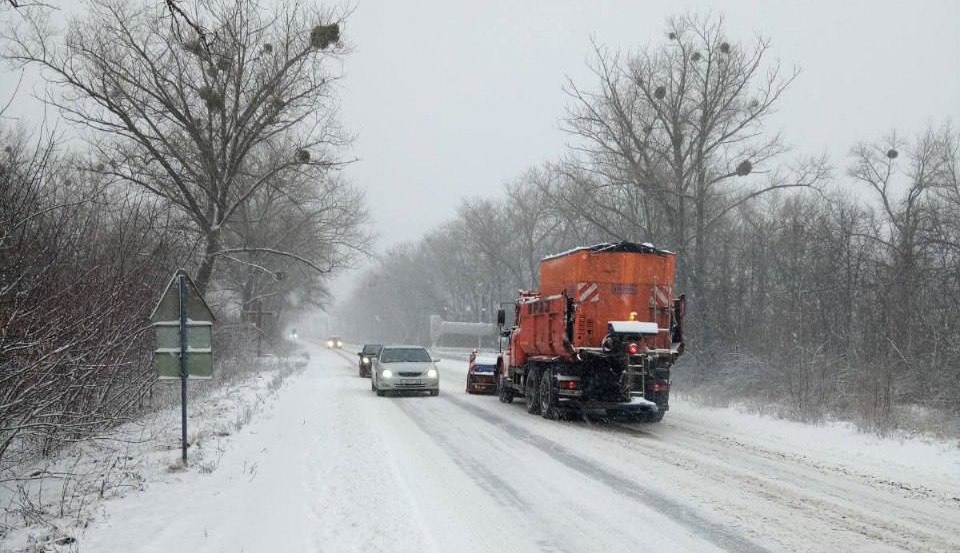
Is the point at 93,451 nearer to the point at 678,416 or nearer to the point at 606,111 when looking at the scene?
the point at 678,416

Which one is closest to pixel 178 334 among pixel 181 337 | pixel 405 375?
pixel 181 337

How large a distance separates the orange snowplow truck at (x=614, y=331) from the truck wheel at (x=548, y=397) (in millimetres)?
26

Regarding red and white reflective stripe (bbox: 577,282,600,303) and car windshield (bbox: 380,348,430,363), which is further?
car windshield (bbox: 380,348,430,363)

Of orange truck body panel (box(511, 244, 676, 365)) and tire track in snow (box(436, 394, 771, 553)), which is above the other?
orange truck body panel (box(511, 244, 676, 365))

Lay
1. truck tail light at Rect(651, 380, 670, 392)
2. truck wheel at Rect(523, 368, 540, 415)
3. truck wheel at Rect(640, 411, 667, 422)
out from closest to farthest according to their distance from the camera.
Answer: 1. truck tail light at Rect(651, 380, 670, 392)
2. truck wheel at Rect(640, 411, 667, 422)
3. truck wheel at Rect(523, 368, 540, 415)

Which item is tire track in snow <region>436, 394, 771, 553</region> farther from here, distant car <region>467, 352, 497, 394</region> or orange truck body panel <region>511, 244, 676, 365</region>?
distant car <region>467, 352, 497, 394</region>

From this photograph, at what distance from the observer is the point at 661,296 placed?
52.7 feet

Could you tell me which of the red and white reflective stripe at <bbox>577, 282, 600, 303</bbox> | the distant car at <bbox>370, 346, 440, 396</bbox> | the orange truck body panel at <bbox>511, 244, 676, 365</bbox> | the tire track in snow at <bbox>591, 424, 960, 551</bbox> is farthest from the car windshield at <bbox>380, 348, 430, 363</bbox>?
the tire track in snow at <bbox>591, 424, 960, 551</bbox>

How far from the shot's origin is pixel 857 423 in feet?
47.2

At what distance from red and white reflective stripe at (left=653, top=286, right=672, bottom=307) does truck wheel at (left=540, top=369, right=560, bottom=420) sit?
9.17ft

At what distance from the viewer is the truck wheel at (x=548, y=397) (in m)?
16.3

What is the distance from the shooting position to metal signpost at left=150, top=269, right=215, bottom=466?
984 cm

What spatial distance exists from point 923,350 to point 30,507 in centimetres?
1926

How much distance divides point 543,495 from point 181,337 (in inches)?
204
